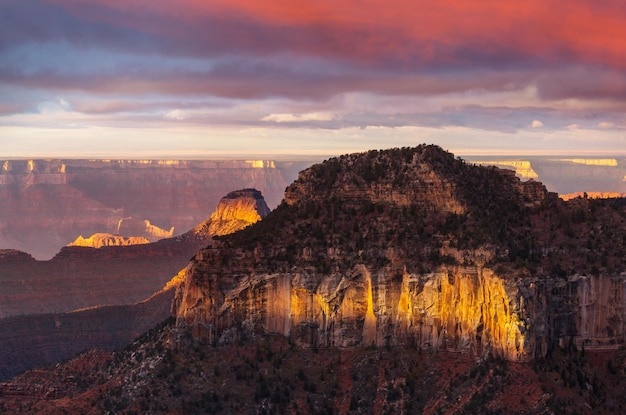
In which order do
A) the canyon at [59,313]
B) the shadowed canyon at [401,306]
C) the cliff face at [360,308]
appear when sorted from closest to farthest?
the shadowed canyon at [401,306] < the cliff face at [360,308] < the canyon at [59,313]

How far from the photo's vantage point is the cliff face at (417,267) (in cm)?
8462

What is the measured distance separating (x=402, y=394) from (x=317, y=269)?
1075 cm

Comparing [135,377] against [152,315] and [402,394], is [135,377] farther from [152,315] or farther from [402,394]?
[152,315]

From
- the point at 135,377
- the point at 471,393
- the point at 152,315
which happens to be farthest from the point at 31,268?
the point at 471,393

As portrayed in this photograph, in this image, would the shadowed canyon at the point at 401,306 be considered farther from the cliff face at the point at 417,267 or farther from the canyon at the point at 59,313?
the canyon at the point at 59,313

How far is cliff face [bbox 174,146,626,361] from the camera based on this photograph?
84.6 metres

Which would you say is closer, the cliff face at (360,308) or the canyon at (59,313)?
the cliff face at (360,308)

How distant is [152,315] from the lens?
16675 centimetres

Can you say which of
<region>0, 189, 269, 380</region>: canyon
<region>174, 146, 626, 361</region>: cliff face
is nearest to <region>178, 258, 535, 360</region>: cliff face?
<region>174, 146, 626, 361</region>: cliff face

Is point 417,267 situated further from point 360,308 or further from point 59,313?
point 59,313

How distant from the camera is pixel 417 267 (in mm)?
87688

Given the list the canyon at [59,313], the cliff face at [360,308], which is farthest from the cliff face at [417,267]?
the canyon at [59,313]

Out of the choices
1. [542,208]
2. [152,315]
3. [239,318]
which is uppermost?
[542,208]

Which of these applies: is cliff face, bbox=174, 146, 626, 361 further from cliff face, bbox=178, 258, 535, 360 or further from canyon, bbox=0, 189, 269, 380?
canyon, bbox=0, 189, 269, 380
